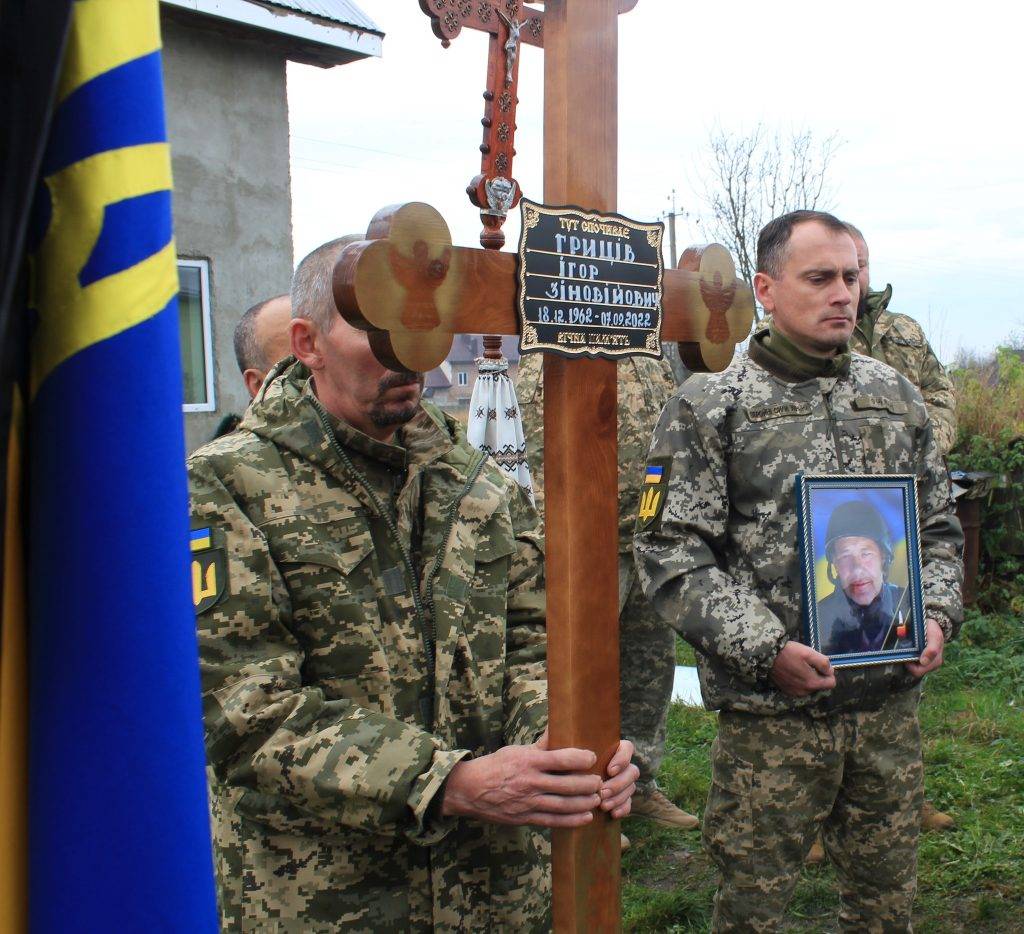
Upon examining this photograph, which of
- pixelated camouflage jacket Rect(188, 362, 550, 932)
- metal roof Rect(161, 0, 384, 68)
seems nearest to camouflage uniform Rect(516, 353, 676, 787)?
pixelated camouflage jacket Rect(188, 362, 550, 932)

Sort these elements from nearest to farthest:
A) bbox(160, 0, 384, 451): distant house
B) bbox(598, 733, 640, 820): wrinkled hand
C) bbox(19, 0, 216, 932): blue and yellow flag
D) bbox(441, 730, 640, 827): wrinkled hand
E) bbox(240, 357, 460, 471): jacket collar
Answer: bbox(19, 0, 216, 932): blue and yellow flag
bbox(441, 730, 640, 827): wrinkled hand
bbox(598, 733, 640, 820): wrinkled hand
bbox(240, 357, 460, 471): jacket collar
bbox(160, 0, 384, 451): distant house

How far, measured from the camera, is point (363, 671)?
1.81 m

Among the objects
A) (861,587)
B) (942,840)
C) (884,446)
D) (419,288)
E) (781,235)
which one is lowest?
(942,840)

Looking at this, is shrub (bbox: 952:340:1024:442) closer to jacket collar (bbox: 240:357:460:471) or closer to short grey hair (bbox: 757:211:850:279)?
short grey hair (bbox: 757:211:850:279)

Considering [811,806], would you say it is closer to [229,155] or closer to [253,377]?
[253,377]

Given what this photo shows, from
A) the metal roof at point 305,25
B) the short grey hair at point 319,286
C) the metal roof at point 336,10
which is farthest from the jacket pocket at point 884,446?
the metal roof at point 336,10

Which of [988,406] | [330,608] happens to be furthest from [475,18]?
[988,406]

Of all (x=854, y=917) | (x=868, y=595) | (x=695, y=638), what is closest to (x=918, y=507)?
(x=868, y=595)

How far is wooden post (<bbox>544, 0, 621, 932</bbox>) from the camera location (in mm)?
1700

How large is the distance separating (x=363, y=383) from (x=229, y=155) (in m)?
7.60

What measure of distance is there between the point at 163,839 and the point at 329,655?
1.08m

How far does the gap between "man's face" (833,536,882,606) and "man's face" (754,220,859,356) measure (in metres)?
0.58

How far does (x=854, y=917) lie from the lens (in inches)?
117

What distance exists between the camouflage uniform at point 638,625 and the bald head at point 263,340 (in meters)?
1.33
